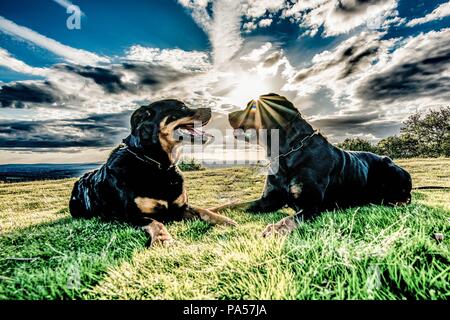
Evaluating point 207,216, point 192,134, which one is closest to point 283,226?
point 207,216

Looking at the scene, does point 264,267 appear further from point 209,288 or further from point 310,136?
point 310,136

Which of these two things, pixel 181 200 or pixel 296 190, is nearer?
pixel 296 190

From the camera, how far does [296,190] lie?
3770 mm

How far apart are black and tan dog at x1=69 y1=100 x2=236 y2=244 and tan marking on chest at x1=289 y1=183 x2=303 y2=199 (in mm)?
966

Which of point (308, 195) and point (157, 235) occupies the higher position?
point (308, 195)

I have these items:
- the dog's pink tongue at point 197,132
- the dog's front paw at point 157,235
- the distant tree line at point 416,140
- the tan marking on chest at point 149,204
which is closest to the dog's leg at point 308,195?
the dog's front paw at point 157,235

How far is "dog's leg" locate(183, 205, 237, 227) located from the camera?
157 inches

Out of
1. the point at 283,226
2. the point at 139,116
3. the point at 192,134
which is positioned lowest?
the point at 283,226

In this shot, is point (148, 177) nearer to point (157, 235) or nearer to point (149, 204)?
point (149, 204)

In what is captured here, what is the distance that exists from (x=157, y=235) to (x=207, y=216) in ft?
4.05

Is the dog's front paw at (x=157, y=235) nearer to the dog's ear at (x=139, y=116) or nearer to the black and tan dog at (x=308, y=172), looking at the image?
the black and tan dog at (x=308, y=172)

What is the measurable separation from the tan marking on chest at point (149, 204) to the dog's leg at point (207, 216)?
0.48m

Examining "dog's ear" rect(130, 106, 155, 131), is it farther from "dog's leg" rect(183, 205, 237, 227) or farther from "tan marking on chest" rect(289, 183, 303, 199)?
"tan marking on chest" rect(289, 183, 303, 199)

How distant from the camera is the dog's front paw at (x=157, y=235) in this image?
2.93 m
